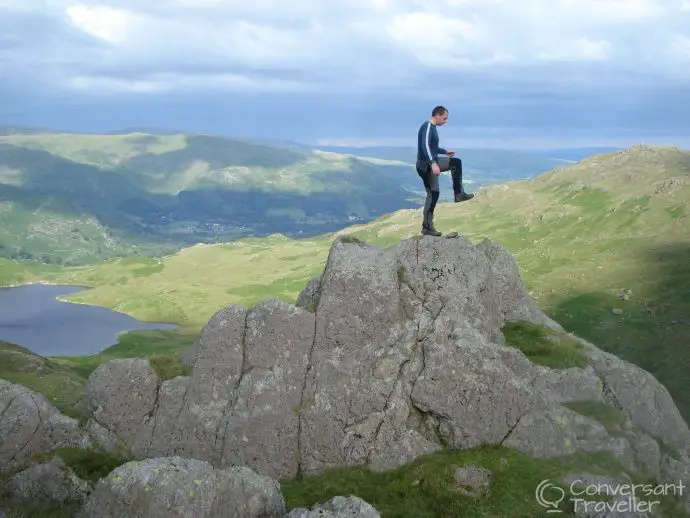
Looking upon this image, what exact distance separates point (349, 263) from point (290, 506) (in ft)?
45.6

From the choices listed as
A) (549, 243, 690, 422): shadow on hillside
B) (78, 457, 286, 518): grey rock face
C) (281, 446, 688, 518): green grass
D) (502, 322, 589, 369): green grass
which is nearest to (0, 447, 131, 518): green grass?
(78, 457, 286, 518): grey rock face

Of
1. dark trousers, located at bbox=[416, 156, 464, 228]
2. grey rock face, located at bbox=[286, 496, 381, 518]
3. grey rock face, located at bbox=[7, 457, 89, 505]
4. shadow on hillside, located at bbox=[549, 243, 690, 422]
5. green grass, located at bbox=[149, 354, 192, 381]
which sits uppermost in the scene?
dark trousers, located at bbox=[416, 156, 464, 228]

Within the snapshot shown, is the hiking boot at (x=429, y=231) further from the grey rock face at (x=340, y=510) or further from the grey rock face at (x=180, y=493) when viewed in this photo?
the grey rock face at (x=340, y=510)

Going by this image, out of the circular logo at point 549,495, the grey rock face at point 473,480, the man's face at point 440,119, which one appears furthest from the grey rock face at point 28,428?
the man's face at point 440,119

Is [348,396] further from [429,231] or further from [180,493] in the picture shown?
[429,231]

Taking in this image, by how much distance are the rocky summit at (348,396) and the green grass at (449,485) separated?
827 mm

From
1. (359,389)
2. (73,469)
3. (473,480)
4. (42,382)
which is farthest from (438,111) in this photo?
(42,382)

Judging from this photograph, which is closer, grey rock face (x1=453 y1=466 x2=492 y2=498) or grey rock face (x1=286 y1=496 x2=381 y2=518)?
grey rock face (x1=286 y1=496 x2=381 y2=518)

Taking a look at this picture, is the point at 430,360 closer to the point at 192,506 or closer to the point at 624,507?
the point at 624,507

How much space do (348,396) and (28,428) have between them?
16.1 metres

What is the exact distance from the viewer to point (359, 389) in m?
31.3

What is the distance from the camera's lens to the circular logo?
25062mm

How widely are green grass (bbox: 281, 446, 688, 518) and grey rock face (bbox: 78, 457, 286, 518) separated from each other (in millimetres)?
2815

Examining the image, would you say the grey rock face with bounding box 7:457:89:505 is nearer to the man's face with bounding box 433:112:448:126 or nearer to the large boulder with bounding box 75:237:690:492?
the large boulder with bounding box 75:237:690:492
